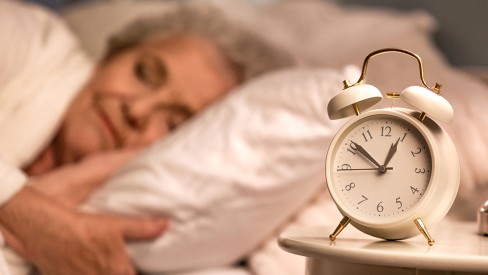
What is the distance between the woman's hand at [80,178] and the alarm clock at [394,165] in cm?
66

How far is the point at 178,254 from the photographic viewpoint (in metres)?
1.15

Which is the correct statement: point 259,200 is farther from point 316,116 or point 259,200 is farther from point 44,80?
point 44,80

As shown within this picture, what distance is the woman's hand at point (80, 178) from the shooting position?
1.28m

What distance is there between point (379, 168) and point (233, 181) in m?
0.43

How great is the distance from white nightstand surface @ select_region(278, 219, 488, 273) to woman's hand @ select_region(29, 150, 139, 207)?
59 centimetres

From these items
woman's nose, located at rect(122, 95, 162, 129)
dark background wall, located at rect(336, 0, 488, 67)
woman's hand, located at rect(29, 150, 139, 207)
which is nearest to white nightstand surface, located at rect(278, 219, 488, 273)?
woman's hand, located at rect(29, 150, 139, 207)

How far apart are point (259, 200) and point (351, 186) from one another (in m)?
0.39

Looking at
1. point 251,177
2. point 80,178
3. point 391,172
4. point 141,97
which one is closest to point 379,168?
point 391,172

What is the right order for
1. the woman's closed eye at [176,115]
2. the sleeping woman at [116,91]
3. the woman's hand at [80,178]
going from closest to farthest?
1. the woman's hand at [80,178]
2. the sleeping woman at [116,91]
3. the woman's closed eye at [176,115]

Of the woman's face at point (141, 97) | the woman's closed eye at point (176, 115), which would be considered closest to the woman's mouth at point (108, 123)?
the woman's face at point (141, 97)

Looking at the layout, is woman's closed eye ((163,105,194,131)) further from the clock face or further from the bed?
the clock face

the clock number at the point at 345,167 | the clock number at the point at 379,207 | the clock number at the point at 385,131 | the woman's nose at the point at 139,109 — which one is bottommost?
the woman's nose at the point at 139,109

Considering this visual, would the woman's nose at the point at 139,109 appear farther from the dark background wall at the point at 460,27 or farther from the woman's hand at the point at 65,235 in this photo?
the dark background wall at the point at 460,27

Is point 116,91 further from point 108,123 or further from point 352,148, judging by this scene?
point 352,148
